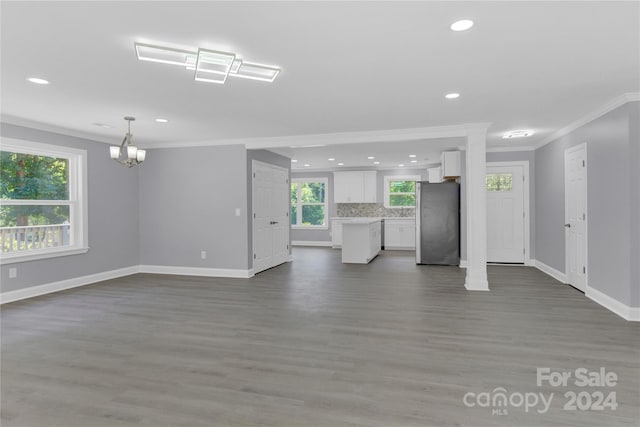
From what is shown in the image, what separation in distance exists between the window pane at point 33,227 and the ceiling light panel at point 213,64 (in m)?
3.77

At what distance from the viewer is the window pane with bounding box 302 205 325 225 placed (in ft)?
38.0

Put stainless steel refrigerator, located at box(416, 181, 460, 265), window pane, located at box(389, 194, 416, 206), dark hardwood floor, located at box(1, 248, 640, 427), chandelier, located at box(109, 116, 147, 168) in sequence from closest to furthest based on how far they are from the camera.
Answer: dark hardwood floor, located at box(1, 248, 640, 427) < chandelier, located at box(109, 116, 147, 168) < stainless steel refrigerator, located at box(416, 181, 460, 265) < window pane, located at box(389, 194, 416, 206)

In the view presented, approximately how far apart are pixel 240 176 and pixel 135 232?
2305 mm

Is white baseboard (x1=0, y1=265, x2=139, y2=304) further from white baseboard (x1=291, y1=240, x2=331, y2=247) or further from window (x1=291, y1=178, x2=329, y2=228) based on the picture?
window (x1=291, y1=178, x2=329, y2=228)

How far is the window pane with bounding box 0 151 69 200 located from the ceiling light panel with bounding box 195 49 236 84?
3.62 metres

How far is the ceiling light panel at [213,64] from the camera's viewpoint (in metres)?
2.77

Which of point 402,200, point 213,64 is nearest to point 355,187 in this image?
point 402,200

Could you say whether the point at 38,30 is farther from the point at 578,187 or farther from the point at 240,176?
the point at 578,187

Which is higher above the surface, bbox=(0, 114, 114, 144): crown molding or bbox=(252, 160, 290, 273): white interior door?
bbox=(0, 114, 114, 144): crown molding

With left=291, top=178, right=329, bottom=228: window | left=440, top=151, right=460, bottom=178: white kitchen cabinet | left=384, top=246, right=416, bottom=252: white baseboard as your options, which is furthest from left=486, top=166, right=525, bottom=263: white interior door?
left=291, top=178, right=329, bottom=228: window

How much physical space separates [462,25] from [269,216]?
5459mm

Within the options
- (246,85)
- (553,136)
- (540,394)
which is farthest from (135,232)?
(553,136)

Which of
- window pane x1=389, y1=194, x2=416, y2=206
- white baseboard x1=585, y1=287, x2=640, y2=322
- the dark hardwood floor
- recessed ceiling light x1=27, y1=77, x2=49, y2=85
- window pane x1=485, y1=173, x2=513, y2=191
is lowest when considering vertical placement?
the dark hardwood floor

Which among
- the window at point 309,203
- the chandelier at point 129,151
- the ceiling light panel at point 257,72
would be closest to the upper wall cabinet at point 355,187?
the window at point 309,203
